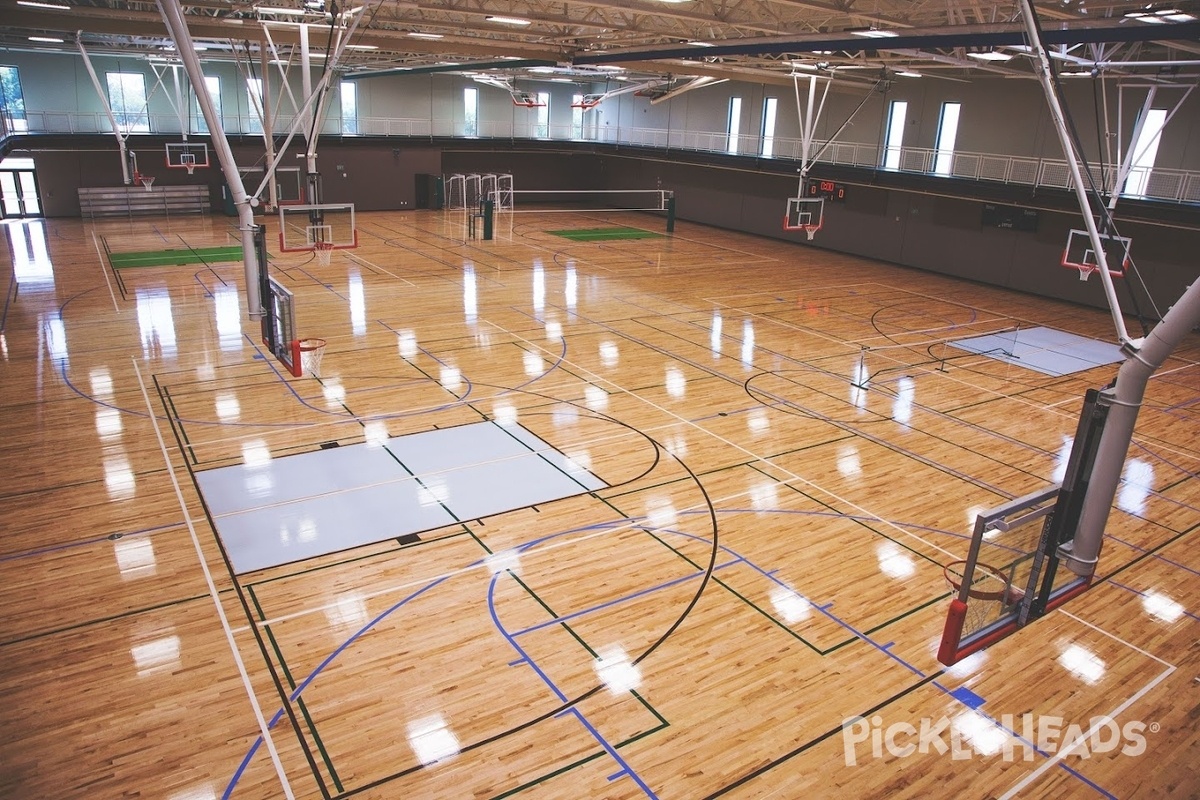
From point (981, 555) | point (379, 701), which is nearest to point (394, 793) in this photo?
point (379, 701)

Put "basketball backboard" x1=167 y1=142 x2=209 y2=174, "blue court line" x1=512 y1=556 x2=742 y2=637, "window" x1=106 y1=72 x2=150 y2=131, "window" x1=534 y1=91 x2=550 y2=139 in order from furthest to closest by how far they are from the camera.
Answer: "window" x1=534 y1=91 x2=550 y2=139 → "window" x1=106 y1=72 x2=150 y2=131 → "basketball backboard" x1=167 y1=142 x2=209 y2=174 → "blue court line" x1=512 y1=556 x2=742 y2=637

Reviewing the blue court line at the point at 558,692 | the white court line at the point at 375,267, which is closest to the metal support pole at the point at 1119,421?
the blue court line at the point at 558,692

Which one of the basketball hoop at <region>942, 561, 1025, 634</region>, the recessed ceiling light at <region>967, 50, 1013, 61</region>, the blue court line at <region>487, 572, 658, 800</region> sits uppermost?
the recessed ceiling light at <region>967, 50, 1013, 61</region>

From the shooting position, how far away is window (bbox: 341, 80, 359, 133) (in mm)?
41656

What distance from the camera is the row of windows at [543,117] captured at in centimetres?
2486

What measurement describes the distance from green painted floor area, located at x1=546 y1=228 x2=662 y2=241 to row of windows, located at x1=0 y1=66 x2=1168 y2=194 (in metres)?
6.04

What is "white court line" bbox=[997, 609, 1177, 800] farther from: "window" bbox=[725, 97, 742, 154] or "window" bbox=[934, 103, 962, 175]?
"window" bbox=[725, 97, 742, 154]

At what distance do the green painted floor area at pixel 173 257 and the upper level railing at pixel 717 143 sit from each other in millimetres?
11520

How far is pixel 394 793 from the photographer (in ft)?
20.9

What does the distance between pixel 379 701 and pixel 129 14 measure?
20624 millimetres

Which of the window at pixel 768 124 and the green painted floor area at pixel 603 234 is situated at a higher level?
the window at pixel 768 124

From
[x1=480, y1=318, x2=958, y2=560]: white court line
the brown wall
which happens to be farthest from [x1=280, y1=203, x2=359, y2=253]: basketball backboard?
[x1=480, y1=318, x2=958, y2=560]: white court line

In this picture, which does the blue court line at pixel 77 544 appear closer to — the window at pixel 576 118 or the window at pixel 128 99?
the window at pixel 128 99

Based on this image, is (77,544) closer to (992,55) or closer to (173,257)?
(173,257)
